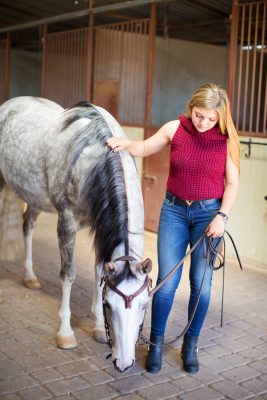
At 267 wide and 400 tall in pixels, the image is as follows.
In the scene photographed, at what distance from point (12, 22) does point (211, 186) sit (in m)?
7.35

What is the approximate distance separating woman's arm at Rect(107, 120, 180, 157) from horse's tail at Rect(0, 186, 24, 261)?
156 centimetres

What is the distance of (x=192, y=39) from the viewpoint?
28.9 ft

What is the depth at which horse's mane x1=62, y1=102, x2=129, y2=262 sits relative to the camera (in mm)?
2389

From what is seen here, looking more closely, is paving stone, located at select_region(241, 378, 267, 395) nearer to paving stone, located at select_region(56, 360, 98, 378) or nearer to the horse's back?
paving stone, located at select_region(56, 360, 98, 378)

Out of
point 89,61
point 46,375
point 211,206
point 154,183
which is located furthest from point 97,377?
point 89,61

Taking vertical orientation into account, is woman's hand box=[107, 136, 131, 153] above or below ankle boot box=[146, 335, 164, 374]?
above

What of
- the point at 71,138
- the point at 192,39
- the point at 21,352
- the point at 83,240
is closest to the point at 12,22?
the point at 192,39

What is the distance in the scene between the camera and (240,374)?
269cm

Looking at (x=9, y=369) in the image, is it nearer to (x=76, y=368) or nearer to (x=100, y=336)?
(x=76, y=368)

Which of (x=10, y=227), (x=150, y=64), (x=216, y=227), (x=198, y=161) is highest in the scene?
(x=150, y=64)

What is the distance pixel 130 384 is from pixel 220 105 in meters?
1.43

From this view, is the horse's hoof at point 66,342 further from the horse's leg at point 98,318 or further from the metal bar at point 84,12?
the metal bar at point 84,12

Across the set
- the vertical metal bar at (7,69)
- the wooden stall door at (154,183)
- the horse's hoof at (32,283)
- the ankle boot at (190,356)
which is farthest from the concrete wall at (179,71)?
the ankle boot at (190,356)

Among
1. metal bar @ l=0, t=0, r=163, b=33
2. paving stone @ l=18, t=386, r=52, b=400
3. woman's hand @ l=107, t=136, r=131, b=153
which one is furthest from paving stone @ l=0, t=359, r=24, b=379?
metal bar @ l=0, t=0, r=163, b=33
